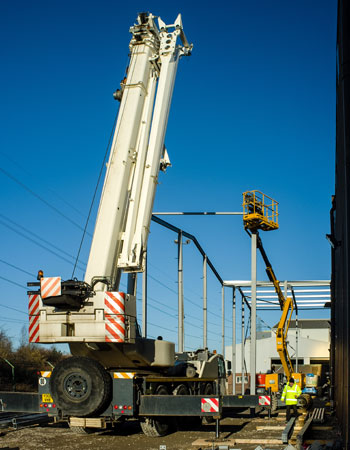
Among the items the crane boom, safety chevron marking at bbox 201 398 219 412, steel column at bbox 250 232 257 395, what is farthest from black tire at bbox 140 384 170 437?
steel column at bbox 250 232 257 395

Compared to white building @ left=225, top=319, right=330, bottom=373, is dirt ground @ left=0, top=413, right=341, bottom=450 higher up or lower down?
lower down

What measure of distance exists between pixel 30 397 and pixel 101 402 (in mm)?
2088

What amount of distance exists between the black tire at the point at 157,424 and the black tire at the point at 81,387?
1445 millimetres

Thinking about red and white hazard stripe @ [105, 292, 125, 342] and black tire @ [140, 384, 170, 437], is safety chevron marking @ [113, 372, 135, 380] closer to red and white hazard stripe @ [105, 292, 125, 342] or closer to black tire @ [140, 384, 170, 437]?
red and white hazard stripe @ [105, 292, 125, 342]

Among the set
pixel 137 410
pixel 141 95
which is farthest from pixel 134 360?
pixel 141 95

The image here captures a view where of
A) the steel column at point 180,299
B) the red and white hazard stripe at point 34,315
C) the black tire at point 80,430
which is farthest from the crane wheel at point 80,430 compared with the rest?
the steel column at point 180,299

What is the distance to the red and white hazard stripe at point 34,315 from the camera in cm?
1288

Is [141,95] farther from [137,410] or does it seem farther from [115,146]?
[137,410]

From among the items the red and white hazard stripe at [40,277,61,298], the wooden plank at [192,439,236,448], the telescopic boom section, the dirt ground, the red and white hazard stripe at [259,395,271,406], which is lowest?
the dirt ground

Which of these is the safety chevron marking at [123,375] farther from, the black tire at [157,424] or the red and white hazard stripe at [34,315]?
the red and white hazard stripe at [34,315]

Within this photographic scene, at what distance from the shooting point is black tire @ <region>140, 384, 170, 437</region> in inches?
536

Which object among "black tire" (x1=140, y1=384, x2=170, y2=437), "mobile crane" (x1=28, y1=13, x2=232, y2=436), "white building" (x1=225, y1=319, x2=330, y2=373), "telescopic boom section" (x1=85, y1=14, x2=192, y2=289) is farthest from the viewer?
"white building" (x1=225, y1=319, x2=330, y2=373)

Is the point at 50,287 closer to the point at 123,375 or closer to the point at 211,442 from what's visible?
the point at 123,375

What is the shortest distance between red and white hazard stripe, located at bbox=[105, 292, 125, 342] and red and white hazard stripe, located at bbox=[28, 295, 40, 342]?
5.21ft
